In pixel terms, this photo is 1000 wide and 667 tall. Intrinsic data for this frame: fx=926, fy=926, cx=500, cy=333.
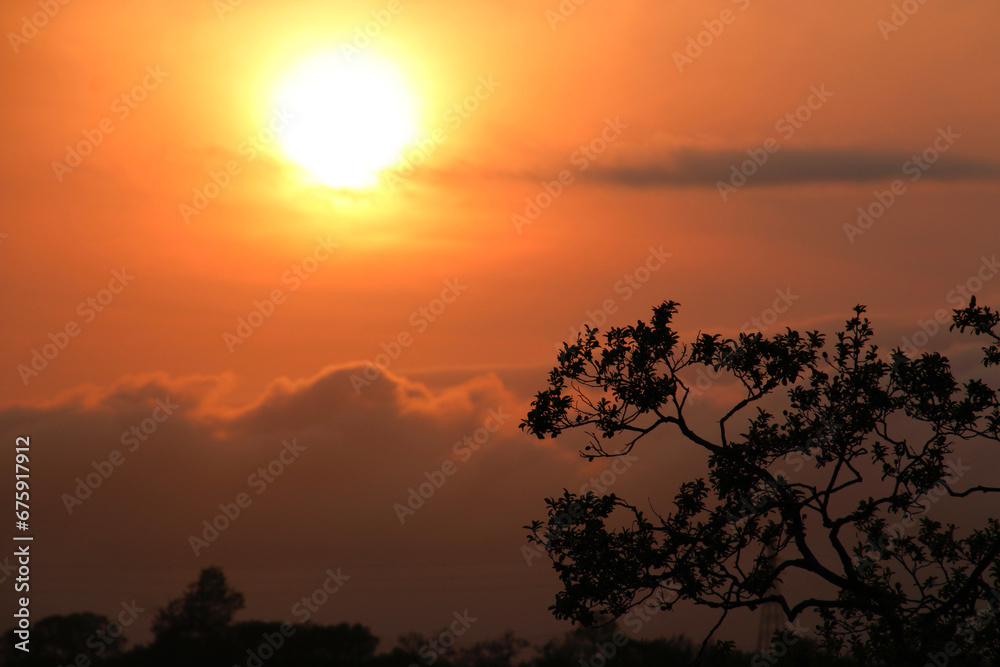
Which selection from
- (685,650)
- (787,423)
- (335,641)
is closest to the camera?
(787,423)

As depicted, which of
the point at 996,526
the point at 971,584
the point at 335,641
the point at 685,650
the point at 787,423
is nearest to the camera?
the point at 971,584

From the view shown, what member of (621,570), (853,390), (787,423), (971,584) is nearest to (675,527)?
(621,570)

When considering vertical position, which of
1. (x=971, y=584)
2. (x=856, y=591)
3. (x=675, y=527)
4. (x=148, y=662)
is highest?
(x=971, y=584)

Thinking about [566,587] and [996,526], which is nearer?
[566,587]

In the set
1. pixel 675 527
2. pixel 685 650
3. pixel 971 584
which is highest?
pixel 685 650

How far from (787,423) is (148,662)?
69.7 metres

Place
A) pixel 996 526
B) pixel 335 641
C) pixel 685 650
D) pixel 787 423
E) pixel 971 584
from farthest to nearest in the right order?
1. pixel 335 641
2. pixel 685 650
3. pixel 996 526
4. pixel 787 423
5. pixel 971 584

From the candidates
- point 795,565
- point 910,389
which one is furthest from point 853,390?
point 795,565

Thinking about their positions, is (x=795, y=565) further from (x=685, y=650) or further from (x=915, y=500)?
(x=685, y=650)

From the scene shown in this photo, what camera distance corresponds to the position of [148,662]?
7606 cm

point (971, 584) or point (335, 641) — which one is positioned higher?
point (971, 584)

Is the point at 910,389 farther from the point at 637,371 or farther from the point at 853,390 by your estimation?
the point at 637,371

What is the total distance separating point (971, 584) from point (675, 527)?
6449 millimetres

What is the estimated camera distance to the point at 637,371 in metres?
21.3
